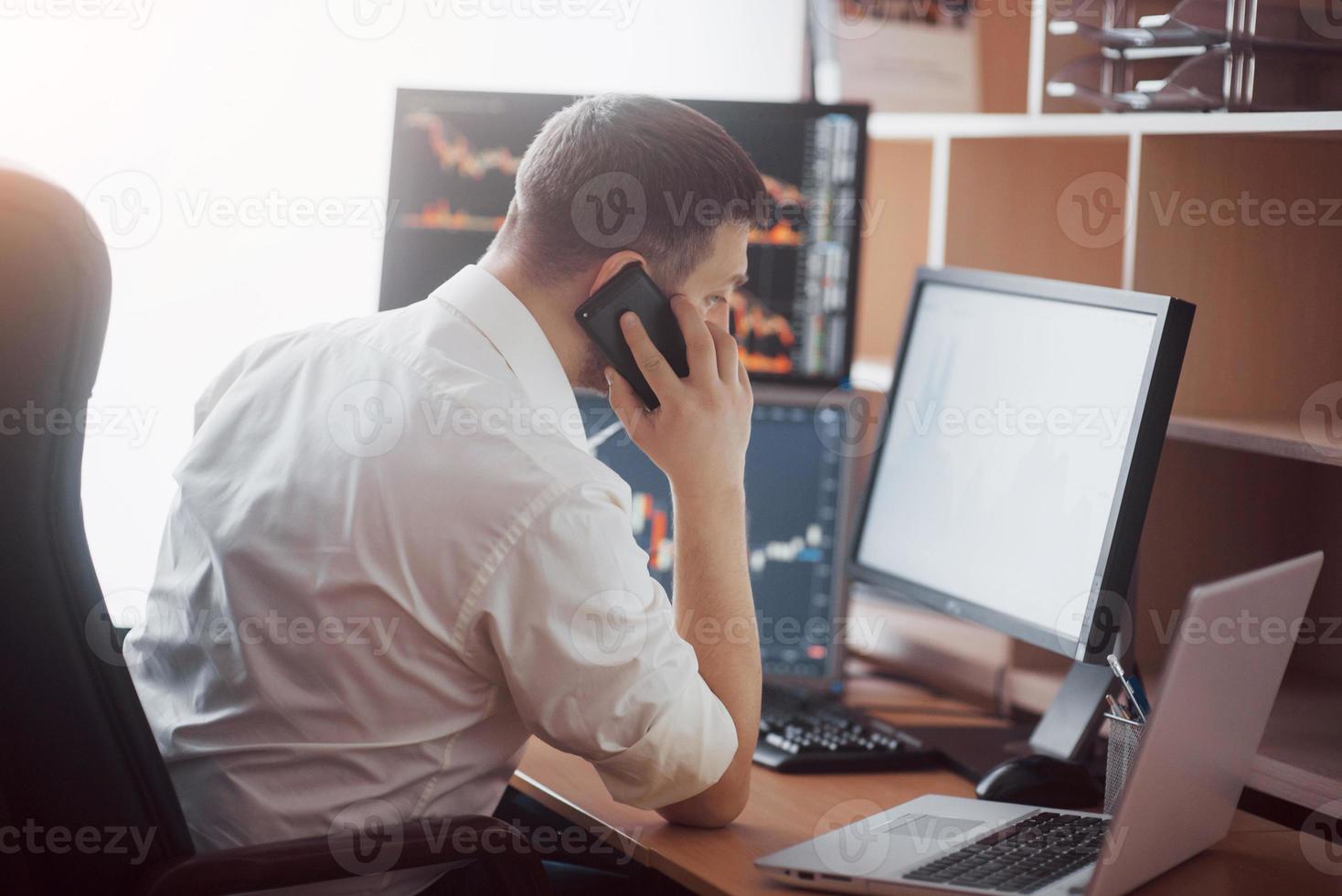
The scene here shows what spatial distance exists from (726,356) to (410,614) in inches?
18.0

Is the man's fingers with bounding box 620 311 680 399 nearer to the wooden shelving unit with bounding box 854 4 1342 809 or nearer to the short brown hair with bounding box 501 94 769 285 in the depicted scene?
the short brown hair with bounding box 501 94 769 285

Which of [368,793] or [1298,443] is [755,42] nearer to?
[1298,443]

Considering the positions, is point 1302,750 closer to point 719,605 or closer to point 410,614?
point 719,605

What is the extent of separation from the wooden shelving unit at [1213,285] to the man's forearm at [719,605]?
53 cm

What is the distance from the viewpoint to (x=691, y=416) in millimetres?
1354

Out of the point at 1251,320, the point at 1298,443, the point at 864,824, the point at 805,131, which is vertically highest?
the point at 805,131

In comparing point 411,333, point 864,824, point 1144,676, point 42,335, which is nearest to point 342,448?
point 411,333

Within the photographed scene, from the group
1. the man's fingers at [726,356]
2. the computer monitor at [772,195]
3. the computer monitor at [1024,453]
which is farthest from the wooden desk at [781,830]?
the computer monitor at [772,195]

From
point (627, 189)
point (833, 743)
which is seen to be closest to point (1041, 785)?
point (833, 743)

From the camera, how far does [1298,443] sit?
52.9 inches

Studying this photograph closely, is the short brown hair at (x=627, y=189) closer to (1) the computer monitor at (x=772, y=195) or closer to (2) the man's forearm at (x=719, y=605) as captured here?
(2) the man's forearm at (x=719, y=605)

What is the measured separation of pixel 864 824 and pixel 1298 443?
0.58 meters

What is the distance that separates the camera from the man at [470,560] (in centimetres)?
112

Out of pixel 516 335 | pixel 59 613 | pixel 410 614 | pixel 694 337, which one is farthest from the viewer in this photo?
pixel 694 337
